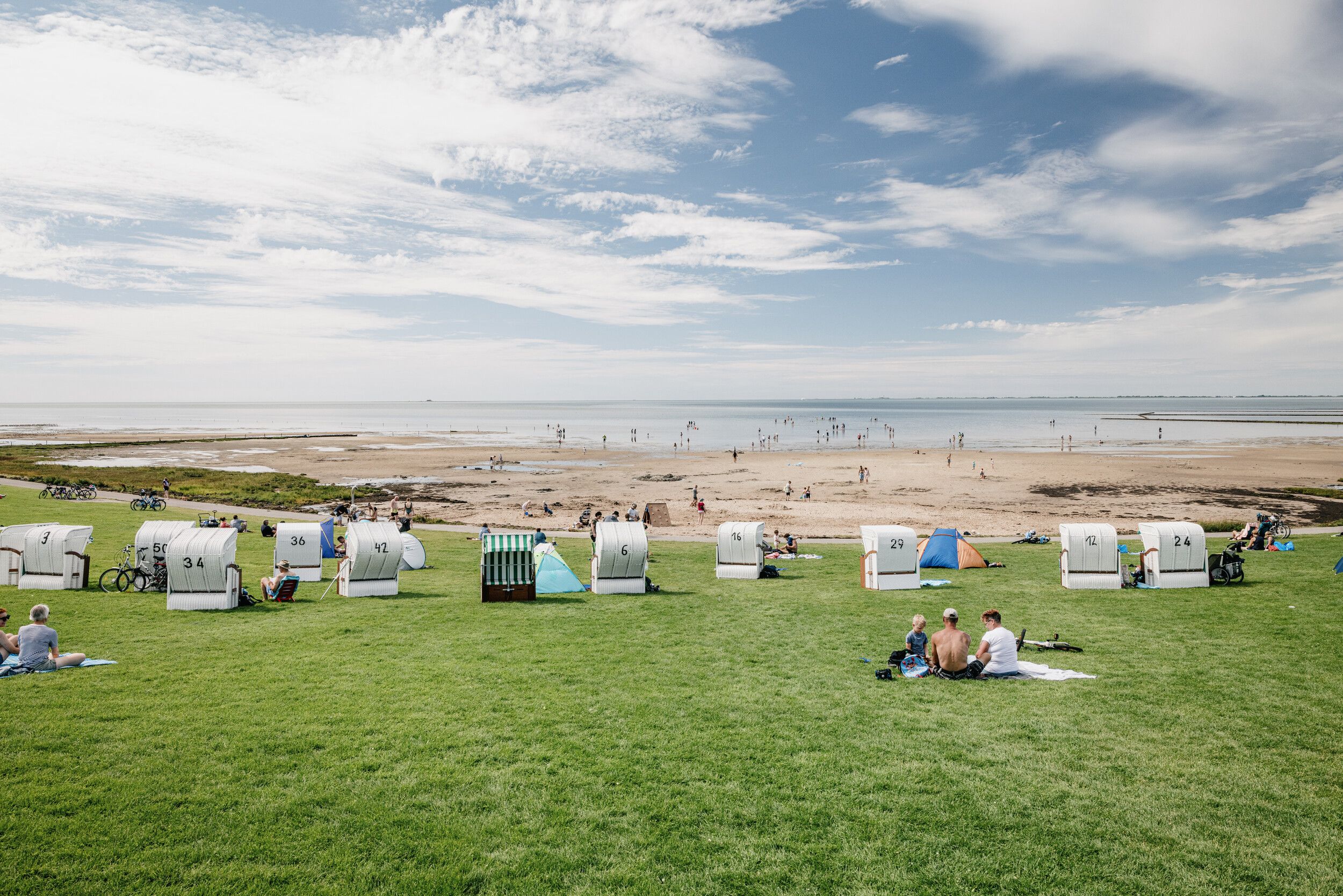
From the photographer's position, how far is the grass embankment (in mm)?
49188

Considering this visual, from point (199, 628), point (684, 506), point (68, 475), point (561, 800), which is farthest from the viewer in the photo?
point (68, 475)

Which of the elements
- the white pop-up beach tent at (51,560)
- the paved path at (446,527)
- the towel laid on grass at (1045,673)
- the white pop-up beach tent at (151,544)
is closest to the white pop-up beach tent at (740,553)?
the paved path at (446,527)

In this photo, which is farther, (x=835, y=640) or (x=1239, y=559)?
(x=1239, y=559)

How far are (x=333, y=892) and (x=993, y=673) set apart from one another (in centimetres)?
1134

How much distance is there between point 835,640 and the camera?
1606 cm

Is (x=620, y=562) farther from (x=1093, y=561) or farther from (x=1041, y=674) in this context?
(x=1093, y=561)

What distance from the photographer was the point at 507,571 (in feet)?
67.0

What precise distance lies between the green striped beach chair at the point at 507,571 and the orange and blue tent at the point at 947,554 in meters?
13.6

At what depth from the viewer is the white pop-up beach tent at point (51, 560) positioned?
19.9m

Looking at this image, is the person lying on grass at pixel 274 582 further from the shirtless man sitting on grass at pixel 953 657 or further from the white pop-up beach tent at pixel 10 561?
the shirtless man sitting on grass at pixel 953 657

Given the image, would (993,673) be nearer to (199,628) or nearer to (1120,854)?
(1120,854)

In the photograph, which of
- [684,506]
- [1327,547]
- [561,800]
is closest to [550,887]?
[561,800]

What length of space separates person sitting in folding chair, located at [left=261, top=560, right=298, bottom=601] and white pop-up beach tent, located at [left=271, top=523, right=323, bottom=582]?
2399mm

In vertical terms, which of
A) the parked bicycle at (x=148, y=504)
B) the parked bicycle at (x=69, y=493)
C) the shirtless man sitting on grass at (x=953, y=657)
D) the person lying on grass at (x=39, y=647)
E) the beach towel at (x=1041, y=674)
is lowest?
the beach towel at (x=1041, y=674)
